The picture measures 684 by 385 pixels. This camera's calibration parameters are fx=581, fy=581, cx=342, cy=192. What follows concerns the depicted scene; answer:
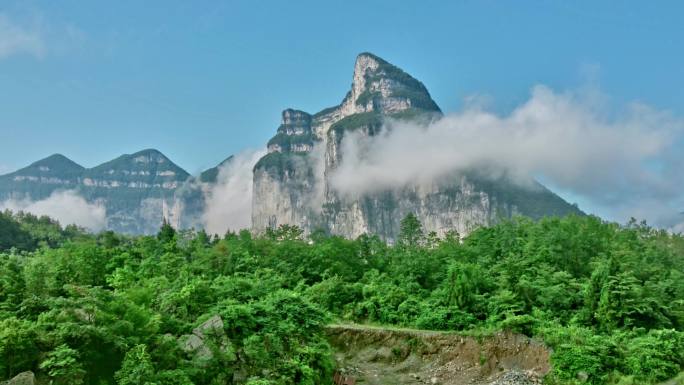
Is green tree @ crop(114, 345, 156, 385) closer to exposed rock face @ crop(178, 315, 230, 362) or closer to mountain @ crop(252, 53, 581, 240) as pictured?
exposed rock face @ crop(178, 315, 230, 362)

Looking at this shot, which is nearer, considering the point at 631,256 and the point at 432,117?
the point at 631,256

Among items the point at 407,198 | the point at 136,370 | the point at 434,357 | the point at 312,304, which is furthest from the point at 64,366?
the point at 407,198

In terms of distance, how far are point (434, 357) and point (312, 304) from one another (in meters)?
8.13

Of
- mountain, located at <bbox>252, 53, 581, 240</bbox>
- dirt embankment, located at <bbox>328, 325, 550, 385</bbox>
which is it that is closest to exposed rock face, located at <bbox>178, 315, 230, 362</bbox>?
dirt embankment, located at <bbox>328, 325, 550, 385</bbox>

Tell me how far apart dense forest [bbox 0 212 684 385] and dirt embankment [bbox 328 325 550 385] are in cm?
98

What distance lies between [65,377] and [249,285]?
1231cm

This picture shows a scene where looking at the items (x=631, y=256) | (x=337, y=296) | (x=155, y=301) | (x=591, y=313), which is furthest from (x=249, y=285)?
(x=631, y=256)

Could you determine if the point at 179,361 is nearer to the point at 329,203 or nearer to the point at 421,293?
the point at 421,293

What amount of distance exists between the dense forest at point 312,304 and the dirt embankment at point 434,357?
0.98 m

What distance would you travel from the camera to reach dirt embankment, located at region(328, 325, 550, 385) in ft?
78.4

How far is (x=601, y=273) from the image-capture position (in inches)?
1121

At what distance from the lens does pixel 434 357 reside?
2600 centimetres

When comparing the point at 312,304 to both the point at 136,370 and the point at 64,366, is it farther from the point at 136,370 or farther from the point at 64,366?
the point at 64,366

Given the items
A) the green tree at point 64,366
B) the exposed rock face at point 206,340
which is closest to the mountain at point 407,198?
the exposed rock face at point 206,340
